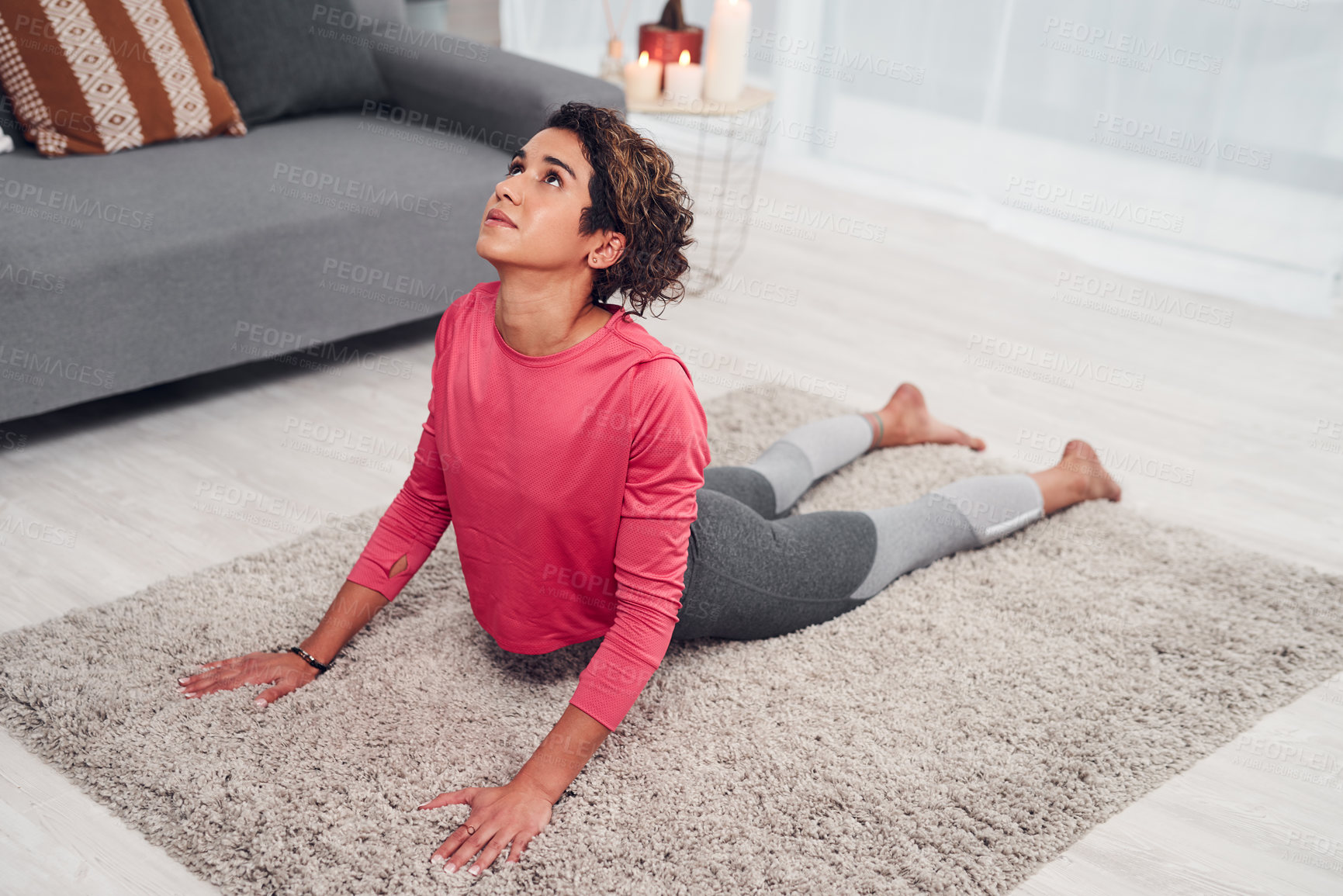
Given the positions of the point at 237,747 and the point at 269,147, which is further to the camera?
the point at 269,147

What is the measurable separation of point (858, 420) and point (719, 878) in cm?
104

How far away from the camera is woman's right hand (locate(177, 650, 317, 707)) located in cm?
135

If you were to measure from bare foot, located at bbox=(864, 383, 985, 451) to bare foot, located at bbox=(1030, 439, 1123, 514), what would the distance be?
233 mm

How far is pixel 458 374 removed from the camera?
1.24 m

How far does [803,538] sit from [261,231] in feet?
3.94

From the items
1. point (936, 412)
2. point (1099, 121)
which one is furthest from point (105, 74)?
point (1099, 121)

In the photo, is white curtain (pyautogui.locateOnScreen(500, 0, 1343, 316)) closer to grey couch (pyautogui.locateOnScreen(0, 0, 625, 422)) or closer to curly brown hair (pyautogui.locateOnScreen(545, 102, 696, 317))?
grey couch (pyautogui.locateOnScreen(0, 0, 625, 422))

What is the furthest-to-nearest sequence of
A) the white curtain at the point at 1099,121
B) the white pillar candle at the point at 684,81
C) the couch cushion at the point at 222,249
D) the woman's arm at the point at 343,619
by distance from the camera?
the white curtain at the point at 1099,121
the white pillar candle at the point at 684,81
the couch cushion at the point at 222,249
the woman's arm at the point at 343,619

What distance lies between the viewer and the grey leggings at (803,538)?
4.50 ft

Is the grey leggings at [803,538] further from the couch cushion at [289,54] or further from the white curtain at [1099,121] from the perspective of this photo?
the white curtain at [1099,121]

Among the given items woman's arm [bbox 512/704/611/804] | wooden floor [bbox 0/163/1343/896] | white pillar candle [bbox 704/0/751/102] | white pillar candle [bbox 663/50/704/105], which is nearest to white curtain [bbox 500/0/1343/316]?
wooden floor [bbox 0/163/1343/896]

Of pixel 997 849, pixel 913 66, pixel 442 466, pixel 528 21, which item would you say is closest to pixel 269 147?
pixel 442 466

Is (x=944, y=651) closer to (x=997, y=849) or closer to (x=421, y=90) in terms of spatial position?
(x=997, y=849)

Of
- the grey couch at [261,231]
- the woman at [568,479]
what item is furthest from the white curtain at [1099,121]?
the woman at [568,479]
